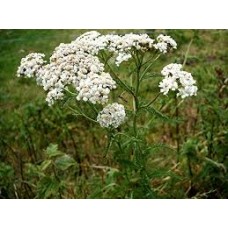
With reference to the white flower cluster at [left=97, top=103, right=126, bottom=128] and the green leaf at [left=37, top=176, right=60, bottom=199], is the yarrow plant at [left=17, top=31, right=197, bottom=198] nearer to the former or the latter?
the white flower cluster at [left=97, top=103, right=126, bottom=128]

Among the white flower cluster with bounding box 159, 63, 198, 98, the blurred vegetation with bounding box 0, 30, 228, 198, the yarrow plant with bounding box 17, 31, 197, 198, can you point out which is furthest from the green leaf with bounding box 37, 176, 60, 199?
the white flower cluster with bounding box 159, 63, 198, 98

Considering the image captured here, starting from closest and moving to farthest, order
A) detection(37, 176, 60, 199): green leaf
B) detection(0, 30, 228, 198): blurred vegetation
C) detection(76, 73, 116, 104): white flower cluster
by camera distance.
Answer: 1. detection(76, 73, 116, 104): white flower cluster
2. detection(37, 176, 60, 199): green leaf
3. detection(0, 30, 228, 198): blurred vegetation

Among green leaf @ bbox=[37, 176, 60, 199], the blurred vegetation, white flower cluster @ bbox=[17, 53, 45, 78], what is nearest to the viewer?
white flower cluster @ bbox=[17, 53, 45, 78]

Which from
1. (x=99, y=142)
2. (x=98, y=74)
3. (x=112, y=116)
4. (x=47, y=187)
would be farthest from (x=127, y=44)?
(x=99, y=142)

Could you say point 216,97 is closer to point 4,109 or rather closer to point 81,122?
point 81,122

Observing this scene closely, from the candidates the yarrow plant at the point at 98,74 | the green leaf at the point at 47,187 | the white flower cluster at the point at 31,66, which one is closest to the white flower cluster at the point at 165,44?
the yarrow plant at the point at 98,74

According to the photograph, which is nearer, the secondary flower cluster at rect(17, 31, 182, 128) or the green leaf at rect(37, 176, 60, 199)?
the secondary flower cluster at rect(17, 31, 182, 128)
